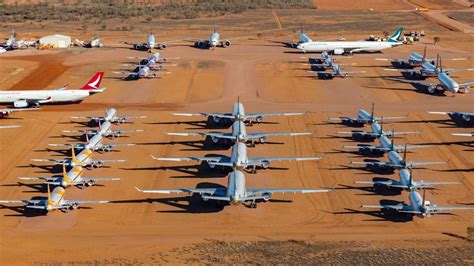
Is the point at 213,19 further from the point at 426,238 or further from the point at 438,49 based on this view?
the point at 426,238

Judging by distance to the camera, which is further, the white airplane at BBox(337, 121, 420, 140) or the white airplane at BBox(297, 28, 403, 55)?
the white airplane at BBox(297, 28, 403, 55)

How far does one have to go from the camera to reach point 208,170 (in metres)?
55.0

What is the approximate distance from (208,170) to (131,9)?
419 ft

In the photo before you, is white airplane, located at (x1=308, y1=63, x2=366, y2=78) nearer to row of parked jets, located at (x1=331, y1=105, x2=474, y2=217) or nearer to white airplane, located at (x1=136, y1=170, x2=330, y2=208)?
row of parked jets, located at (x1=331, y1=105, x2=474, y2=217)

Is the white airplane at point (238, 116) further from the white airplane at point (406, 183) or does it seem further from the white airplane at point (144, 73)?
the white airplane at point (144, 73)

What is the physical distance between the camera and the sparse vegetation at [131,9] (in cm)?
15900

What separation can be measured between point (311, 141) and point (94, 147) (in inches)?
910

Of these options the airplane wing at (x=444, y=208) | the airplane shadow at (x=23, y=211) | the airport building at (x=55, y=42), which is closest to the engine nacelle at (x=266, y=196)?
the airplane wing at (x=444, y=208)

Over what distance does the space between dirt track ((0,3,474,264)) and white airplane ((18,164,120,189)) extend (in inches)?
35.2

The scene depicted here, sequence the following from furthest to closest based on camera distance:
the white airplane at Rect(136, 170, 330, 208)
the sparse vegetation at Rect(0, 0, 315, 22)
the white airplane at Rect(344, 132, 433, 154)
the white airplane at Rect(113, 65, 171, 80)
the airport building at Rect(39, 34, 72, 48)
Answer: the sparse vegetation at Rect(0, 0, 315, 22), the airport building at Rect(39, 34, 72, 48), the white airplane at Rect(113, 65, 171, 80), the white airplane at Rect(344, 132, 433, 154), the white airplane at Rect(136, 170, 330, 208)

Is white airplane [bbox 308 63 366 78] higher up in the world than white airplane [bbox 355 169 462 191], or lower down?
higher up


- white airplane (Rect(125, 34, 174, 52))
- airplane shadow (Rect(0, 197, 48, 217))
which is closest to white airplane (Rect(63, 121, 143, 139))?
airplane shadow (Rect(0, 197, 48, 217))

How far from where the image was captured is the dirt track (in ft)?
140

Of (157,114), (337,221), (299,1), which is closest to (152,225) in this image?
(337,221)
